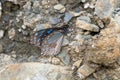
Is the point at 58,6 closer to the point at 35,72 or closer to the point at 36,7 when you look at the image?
the point at 36,7

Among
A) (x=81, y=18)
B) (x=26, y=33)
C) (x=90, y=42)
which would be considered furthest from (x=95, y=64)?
(x=26, y=33)

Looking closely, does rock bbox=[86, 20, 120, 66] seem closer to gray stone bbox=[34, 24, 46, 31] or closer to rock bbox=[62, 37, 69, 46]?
rock bbox=[62, 37, 69, 46]

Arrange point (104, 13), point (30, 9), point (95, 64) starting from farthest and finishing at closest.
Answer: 1. point (30, 9)
2. point (104, 13)
3. point (95, 64)

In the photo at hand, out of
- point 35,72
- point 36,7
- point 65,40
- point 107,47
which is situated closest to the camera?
point 107,47

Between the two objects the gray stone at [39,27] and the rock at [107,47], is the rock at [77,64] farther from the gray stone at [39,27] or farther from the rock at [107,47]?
the gray stone at [39,27]

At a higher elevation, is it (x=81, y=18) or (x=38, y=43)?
(x=81, y=18)

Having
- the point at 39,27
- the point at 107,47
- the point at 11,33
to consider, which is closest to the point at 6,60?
the point at 11,33

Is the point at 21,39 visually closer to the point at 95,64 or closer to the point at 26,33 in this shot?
the point at 26,33
